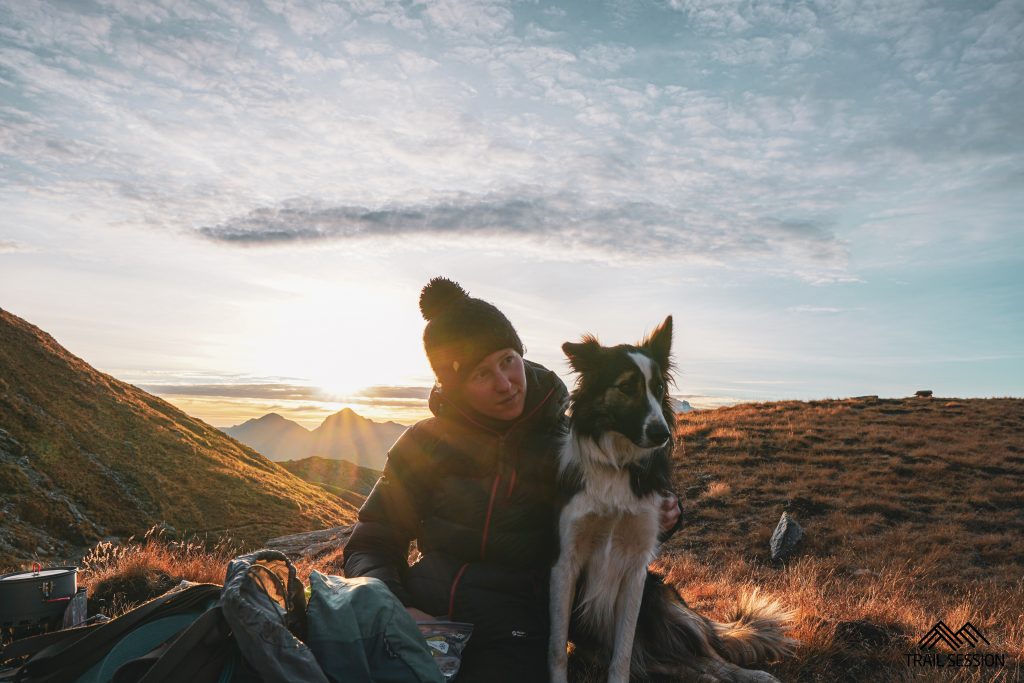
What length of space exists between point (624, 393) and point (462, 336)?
1.38 meters

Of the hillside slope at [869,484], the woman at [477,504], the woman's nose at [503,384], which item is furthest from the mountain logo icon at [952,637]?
the hillside slope at [869,484]

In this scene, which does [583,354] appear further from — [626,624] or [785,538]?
[785,538]

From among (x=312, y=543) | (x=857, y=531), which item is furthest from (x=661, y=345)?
(x=312, y=543)

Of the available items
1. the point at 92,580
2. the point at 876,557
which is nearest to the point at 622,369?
the point at 92,580

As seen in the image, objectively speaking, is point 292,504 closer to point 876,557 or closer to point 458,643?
point 876,557

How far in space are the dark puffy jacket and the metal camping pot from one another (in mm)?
1697

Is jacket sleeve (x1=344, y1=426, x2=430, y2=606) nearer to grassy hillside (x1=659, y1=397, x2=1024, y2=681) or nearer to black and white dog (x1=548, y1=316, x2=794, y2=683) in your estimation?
black and white dog (x1=548, y1=316, x2=794, y2=683)

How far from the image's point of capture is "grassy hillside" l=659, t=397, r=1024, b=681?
5.47m

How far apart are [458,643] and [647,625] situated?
1723 mm

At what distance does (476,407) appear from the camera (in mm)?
4535

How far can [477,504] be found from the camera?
4.28 meters

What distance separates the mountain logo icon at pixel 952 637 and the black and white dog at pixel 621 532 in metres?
1.99

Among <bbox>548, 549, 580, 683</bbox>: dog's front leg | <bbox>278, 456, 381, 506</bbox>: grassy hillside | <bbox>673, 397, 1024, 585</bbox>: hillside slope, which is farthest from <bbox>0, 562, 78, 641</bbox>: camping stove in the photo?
<bbox>278, 456, 381, 506</bbox>: grassy hillside

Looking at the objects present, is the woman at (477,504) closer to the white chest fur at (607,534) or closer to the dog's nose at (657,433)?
the white chest fur at (607,534)
